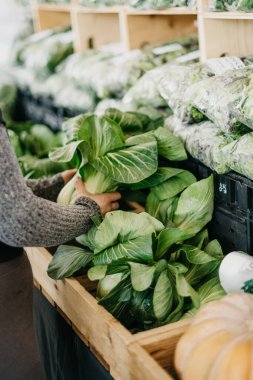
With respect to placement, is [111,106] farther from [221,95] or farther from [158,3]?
[221,95]

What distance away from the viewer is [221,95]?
6.59ft

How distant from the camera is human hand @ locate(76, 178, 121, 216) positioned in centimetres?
216

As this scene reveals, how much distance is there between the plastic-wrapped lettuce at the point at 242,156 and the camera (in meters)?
1.82

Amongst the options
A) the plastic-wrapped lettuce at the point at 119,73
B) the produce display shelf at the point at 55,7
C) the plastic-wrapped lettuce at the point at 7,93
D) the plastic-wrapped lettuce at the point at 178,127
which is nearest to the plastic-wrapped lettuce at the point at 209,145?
the plastic-wrapped lettuce at the point at 178,127

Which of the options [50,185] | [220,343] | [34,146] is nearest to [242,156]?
[220,343]

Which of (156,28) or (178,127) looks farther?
(156,28)

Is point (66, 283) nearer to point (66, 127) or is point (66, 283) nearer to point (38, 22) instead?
point (66, 127)

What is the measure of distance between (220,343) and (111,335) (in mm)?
404

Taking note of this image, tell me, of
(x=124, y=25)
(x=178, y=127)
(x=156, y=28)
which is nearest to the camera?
(x=178, y=127)

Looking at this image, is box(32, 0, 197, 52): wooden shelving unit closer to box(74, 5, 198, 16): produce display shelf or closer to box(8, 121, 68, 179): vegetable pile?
box(74, 5, 198, 16): produce display shelf

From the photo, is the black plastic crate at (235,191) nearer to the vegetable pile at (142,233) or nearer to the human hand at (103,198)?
the vegetable pile at (142,233)

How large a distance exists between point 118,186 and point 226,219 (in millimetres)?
440

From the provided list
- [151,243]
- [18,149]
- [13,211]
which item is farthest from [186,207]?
[18,149]

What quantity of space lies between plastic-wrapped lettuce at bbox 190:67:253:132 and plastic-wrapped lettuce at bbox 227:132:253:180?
0.32 ft
